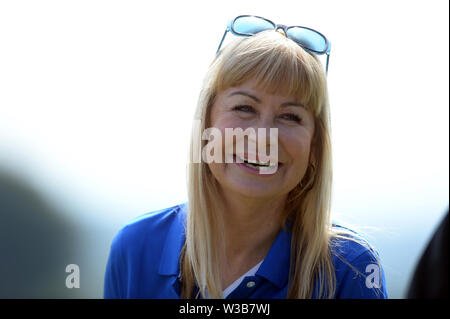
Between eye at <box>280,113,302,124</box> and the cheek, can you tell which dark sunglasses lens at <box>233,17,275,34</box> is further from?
the cheek

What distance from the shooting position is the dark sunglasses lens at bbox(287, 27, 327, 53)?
225 cm

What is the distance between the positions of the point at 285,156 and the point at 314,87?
0.35 m

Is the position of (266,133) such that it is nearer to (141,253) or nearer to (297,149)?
(297,149)

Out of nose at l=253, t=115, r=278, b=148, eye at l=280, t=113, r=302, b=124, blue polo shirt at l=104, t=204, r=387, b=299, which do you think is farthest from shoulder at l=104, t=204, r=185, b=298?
eye at l=280, t=113, r=302, b=124

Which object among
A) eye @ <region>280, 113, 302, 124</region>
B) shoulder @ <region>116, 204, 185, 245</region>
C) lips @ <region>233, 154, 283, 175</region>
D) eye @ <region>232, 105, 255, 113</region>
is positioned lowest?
shoulder @ <region>116, 204, 185, 245</region>

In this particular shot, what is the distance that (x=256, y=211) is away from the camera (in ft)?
7.39

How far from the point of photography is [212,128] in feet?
7.29

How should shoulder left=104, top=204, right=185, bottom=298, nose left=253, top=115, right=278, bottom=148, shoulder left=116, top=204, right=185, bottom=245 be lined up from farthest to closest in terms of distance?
shoulder left=116, top=204, right=185, bottom=245 < shoulder left=104, top=204, right=185, bottom=298 < nose left=253, top=115, right=278, bottom=148

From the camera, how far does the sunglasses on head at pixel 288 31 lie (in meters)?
2.26

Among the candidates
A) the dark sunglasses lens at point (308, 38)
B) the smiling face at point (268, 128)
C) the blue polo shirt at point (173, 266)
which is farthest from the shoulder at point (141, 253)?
the dark sunglasses lens at point (308, 38)

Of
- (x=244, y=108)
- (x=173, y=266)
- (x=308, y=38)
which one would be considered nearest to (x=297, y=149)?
(x=244, y=108)

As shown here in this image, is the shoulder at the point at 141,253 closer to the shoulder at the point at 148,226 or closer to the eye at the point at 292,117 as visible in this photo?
the shoulder at the point at 148,226
